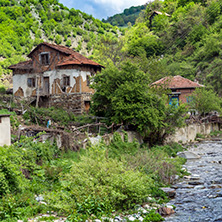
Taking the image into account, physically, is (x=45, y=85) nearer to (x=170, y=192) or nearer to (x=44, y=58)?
(x=44, y=58)

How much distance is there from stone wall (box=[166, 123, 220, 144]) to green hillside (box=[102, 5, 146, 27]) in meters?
119

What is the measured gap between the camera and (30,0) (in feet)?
271

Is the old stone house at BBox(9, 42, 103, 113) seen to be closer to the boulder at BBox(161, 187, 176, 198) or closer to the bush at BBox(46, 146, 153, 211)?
the boulder at BBox(161, 187, 176, 198)

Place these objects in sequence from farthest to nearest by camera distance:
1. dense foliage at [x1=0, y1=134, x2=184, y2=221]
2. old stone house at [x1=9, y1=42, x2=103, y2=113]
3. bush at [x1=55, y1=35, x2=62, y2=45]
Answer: bush at [x1=55, y1=35, x2=62, y2=45] → old stone house at [x1=9, y1=42, x2=103, y2=113] → dense foliage at [x1=0, y1=134, x2=184, y2=221]

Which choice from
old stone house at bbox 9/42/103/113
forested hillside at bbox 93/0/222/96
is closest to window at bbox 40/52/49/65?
old stone house at bbox 9/42/103/113

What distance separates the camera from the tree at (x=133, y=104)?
19.8 meters

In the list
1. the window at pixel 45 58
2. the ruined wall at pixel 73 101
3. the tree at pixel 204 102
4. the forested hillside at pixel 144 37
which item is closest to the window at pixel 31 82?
the window at pixel 45 58

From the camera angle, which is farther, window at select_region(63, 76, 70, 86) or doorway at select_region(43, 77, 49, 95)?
doorway at select_region(43, 77, 49, 95)

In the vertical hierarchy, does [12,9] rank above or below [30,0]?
below

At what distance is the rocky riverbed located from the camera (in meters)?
8.85

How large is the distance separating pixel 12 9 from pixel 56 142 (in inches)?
2665

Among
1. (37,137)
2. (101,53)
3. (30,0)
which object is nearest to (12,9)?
(30,0)

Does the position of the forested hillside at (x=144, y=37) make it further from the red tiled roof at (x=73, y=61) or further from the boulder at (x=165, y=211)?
the boulder at (x=165, y=211)

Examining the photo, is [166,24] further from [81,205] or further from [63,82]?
[81,205]
